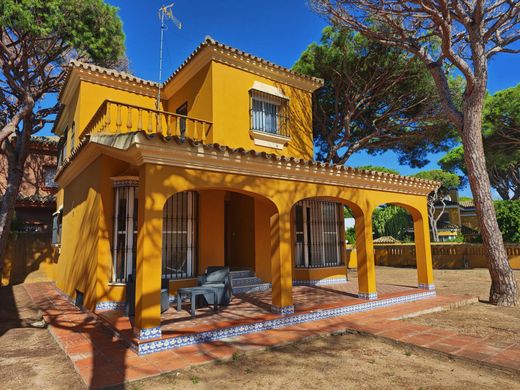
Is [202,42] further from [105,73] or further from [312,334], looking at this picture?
[312,334]

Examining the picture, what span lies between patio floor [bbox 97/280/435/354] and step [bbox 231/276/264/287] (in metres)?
0.46

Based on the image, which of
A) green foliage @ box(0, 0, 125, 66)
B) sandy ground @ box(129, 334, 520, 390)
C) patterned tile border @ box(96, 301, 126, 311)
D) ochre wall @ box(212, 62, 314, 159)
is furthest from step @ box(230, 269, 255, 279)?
green foliage @ box(0, 0, 125, 66)

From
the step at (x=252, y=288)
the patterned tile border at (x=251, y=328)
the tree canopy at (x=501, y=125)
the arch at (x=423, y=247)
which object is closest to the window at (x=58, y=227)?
the step at (x=252, y=288)

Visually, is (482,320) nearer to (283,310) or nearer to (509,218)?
(283,310)

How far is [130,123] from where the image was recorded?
7.82 metres

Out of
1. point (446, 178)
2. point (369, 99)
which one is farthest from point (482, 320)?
point (446, 178)

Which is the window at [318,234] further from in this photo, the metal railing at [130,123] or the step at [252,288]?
the metal railing at [130,123]

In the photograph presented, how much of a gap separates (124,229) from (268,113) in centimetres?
585

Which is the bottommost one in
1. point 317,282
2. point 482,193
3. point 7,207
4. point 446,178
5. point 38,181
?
point 317,282

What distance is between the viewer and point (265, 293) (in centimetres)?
930

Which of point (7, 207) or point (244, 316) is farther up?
point (7, 207)

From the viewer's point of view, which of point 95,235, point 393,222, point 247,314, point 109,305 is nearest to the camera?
point 247,314

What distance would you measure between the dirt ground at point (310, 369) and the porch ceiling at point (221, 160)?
327 centimetres

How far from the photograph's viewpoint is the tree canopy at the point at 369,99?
14117mm
